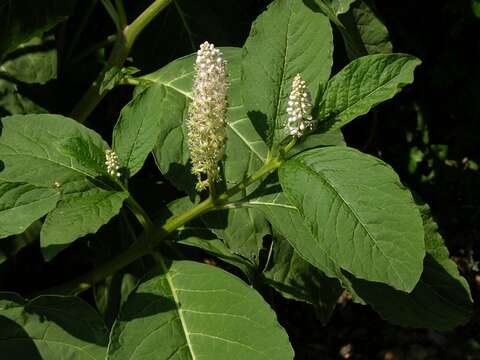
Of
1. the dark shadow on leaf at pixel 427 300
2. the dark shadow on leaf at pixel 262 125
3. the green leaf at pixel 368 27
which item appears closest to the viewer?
the dark shadow on leaf at pixel 262 125

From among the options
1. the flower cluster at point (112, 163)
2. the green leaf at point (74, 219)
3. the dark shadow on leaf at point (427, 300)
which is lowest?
the dark shadow on leaf at point (427, 300)

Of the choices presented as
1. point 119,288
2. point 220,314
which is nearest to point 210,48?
point 220,314

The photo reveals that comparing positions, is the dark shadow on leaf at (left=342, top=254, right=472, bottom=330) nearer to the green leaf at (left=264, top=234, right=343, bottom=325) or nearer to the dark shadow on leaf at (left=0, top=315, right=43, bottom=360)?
the green leaf at (left=264, top=234, right=343, bottom=325)

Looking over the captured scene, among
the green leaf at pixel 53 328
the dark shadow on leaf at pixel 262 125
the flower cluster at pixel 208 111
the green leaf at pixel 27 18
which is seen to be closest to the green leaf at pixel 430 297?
the dark shadow on leaf at pixel 262 125

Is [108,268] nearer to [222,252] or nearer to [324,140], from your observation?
[222,252]

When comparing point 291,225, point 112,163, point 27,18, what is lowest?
point 291,225

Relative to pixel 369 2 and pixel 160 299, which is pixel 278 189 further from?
pixel 369 2

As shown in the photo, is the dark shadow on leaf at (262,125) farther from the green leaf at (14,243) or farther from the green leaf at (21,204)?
the green leaf at (14,243)

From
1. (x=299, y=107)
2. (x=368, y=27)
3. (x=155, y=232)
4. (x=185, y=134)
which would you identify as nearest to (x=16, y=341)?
(x=155, y=232)
